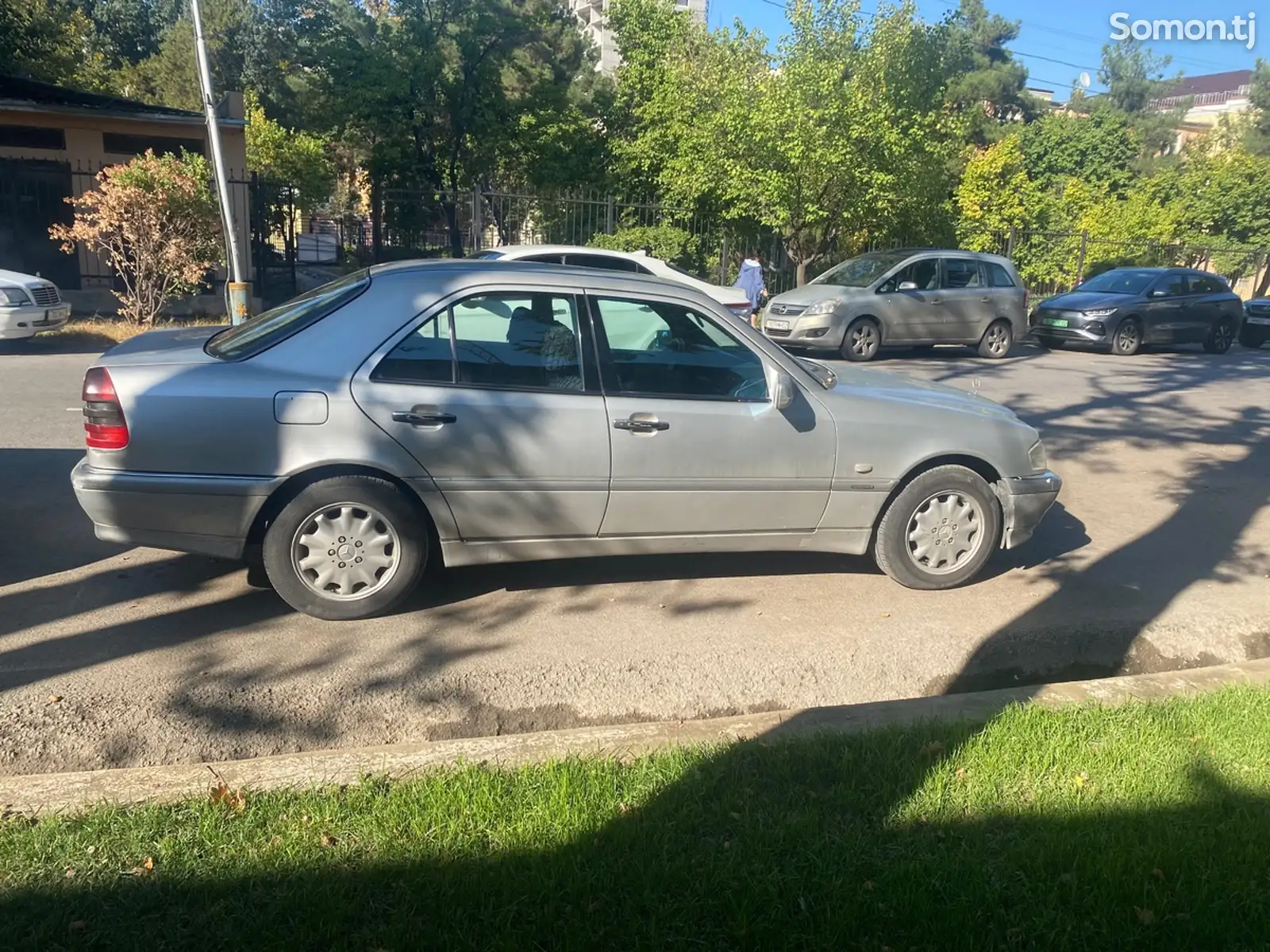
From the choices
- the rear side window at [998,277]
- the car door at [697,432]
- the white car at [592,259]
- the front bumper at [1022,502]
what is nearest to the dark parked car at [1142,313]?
the rear side window at [998,277]

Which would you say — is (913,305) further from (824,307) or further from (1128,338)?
(1128,338)

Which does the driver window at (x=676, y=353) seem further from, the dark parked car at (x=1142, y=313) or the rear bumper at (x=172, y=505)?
the dark parked car at (x=1142, y=313)

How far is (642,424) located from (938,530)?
5.90 feet

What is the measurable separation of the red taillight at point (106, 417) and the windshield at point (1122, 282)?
18213mm

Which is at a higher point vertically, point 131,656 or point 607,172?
point 607,172

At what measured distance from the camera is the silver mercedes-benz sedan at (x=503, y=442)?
15.4ft

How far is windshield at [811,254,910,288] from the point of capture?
16188mm

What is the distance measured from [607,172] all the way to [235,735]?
2427 centimetres

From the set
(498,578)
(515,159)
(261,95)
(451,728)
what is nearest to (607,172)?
(515,159)

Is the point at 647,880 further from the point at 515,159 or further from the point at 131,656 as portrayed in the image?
the point at 515,159

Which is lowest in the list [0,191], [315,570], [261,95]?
[315,570]

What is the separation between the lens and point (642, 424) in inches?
199

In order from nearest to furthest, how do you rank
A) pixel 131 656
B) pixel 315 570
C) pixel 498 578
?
pixel 131 656 → pixel 315 570 → pixel 498 578

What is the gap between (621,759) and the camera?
3.61m
